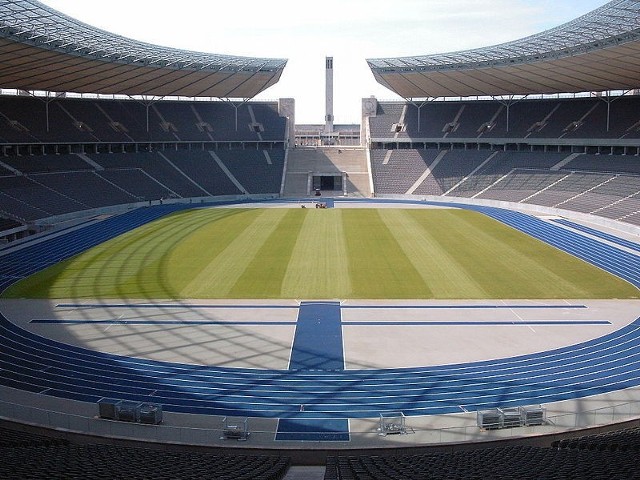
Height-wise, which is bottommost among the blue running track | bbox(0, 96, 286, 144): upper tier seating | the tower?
the blue running track

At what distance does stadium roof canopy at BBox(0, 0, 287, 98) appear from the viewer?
3750 centimetres

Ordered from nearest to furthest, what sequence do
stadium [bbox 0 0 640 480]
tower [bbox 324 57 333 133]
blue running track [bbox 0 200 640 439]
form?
stadium [bbox 0 0 640 480], blue running track [bbox 0 200 640 439], tower [bbox 324 57 333 133]

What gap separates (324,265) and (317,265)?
33 cm

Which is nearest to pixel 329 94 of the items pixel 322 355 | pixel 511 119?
pixel 511 119

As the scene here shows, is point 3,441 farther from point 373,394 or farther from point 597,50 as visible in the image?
point 597,50

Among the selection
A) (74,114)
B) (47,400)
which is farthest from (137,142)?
(47,400)

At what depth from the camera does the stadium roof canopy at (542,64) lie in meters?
39.5

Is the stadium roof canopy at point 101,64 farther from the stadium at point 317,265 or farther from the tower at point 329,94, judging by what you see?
the tower at point 329,94

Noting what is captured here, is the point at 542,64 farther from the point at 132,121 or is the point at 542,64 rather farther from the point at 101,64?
the point at 132,121

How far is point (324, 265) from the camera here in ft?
108

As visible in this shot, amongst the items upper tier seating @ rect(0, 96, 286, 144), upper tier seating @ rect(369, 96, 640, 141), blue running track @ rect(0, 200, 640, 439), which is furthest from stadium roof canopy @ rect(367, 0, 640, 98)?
blue running track @ rect(0, 200, 640, 439)

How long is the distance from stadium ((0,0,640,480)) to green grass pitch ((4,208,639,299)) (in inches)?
9.4

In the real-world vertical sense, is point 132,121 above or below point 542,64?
below

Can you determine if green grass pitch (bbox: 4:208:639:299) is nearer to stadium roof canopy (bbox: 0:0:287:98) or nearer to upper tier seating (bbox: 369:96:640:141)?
stadium roof canopy (bbox: 0:0:287:98)
